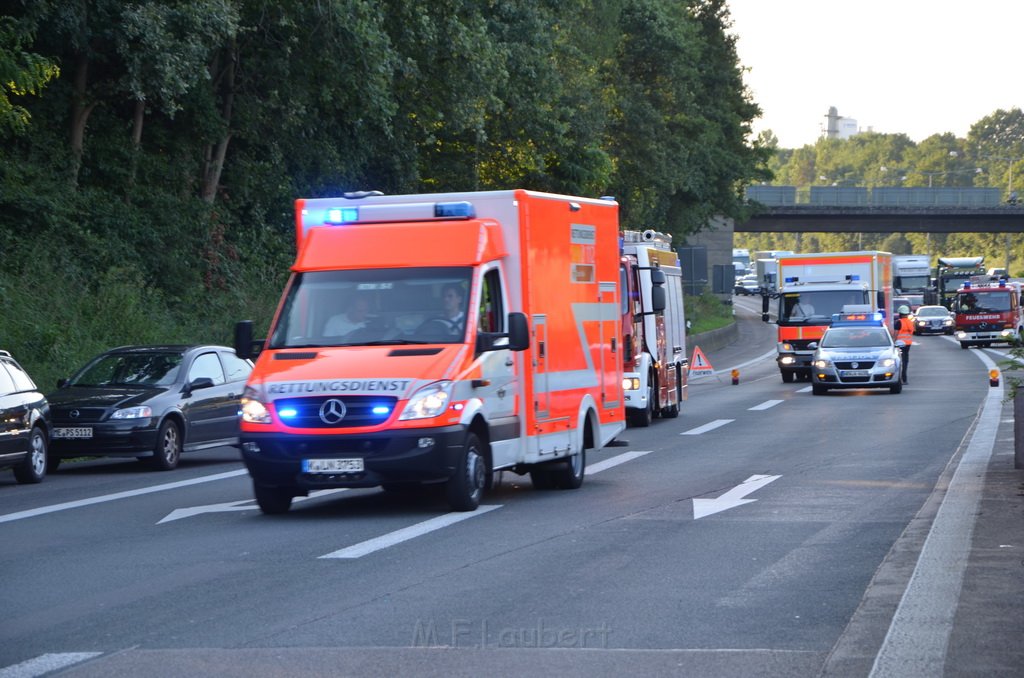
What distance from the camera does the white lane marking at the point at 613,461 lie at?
18125 mm

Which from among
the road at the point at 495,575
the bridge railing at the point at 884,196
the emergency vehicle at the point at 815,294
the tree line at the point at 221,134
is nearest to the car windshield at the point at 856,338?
the emergency vehicle at the point at 815,294

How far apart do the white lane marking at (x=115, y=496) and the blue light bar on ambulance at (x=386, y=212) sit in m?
2.54

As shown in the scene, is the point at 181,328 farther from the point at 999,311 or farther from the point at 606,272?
the point at 999,311

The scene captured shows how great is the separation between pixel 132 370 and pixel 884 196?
8851cm

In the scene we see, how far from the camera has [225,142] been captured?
3638cm

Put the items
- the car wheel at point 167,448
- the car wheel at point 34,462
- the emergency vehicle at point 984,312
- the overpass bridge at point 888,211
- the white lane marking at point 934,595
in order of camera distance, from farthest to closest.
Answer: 1. the overpass bridge at point 888,211
2. the emergency vehicle at point 984,312
3. the car wheel at point 167,448
4. the car wheel at point 34,462
5. the white lane marking at point 934,595

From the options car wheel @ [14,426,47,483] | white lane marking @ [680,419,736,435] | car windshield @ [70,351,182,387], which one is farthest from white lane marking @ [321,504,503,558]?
white lane marking @ [680,419,736,435]

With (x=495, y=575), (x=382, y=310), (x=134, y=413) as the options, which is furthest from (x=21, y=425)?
(x=495, y=575)

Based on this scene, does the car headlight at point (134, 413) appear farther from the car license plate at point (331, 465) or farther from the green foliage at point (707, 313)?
the green foliage at point (707, 313)

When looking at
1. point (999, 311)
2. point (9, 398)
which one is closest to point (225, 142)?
point (9, 398)

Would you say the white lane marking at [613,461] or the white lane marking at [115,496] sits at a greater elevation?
the white lane marking at [115,496]

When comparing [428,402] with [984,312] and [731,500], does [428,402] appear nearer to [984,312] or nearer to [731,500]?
[731,500]

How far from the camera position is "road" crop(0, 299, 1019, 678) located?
7355mm

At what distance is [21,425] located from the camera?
56.2ft
